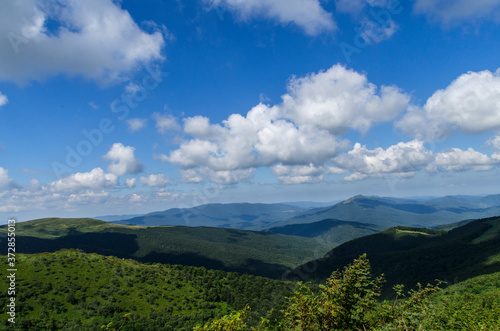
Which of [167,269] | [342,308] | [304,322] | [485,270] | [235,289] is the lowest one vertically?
[485,270]

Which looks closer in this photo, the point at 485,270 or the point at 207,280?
the point at 207,280

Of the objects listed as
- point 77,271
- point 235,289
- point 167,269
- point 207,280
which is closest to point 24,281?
point 77,271

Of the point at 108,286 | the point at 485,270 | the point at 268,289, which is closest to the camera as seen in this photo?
the point at 108,286

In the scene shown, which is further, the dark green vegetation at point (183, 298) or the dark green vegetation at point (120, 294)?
the dark green vegetation at point (120, 294)

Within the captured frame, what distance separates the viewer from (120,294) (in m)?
85.7

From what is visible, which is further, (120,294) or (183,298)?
(183,298)

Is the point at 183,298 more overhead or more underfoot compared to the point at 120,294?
more underfoot

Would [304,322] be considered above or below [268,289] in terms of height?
above

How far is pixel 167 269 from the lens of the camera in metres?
119

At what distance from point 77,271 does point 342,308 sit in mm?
112511

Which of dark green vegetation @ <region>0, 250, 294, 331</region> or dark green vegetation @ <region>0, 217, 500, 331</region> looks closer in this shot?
dark green vegetation @ <region>0, 217, 500, 331</region>

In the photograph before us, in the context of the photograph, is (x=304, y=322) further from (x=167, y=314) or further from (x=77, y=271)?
(x=77, y=271)

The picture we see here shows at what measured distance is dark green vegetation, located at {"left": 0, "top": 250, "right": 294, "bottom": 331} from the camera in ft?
220

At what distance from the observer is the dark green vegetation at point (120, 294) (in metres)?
67.0
